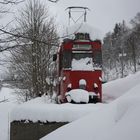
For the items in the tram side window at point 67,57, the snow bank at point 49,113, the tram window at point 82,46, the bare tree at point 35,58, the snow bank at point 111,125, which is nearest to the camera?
the snow bank at point 111,125

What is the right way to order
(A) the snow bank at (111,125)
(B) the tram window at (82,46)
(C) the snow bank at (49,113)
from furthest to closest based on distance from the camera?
(B) the tram window at (82,46) < (C) the snow bank at (49,113) < (A) the snow bank at (111,125)

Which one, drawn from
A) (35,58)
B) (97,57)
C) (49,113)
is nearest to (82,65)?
(97,57)

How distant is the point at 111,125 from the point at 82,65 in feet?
38.1

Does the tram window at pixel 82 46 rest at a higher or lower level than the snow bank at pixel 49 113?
higher

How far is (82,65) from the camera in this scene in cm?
1548

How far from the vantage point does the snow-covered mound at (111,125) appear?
3.36m

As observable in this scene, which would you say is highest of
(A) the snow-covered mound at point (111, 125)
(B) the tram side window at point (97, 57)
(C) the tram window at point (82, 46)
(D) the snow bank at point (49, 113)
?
(C) the tram window at point (82, 46)

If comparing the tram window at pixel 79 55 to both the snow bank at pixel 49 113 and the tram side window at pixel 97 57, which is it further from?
the snow bank at pixel 49 113

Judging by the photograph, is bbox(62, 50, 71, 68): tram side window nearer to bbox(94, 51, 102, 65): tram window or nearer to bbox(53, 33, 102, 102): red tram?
bbox(53, 33, 102, 102): red tram

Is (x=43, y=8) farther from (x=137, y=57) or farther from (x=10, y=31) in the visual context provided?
(x=137, y=57)

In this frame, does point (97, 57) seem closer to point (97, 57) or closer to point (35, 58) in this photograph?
point (97, 57)

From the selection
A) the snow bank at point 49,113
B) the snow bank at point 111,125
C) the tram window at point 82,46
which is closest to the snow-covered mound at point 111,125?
the snow bank at point 111,125

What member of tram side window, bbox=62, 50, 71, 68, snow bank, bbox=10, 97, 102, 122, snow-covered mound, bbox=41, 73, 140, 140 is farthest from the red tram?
snow-covered mound, bbox=41, 73, 140, 140

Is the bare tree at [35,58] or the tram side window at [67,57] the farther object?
the bare tree at [35,58]
